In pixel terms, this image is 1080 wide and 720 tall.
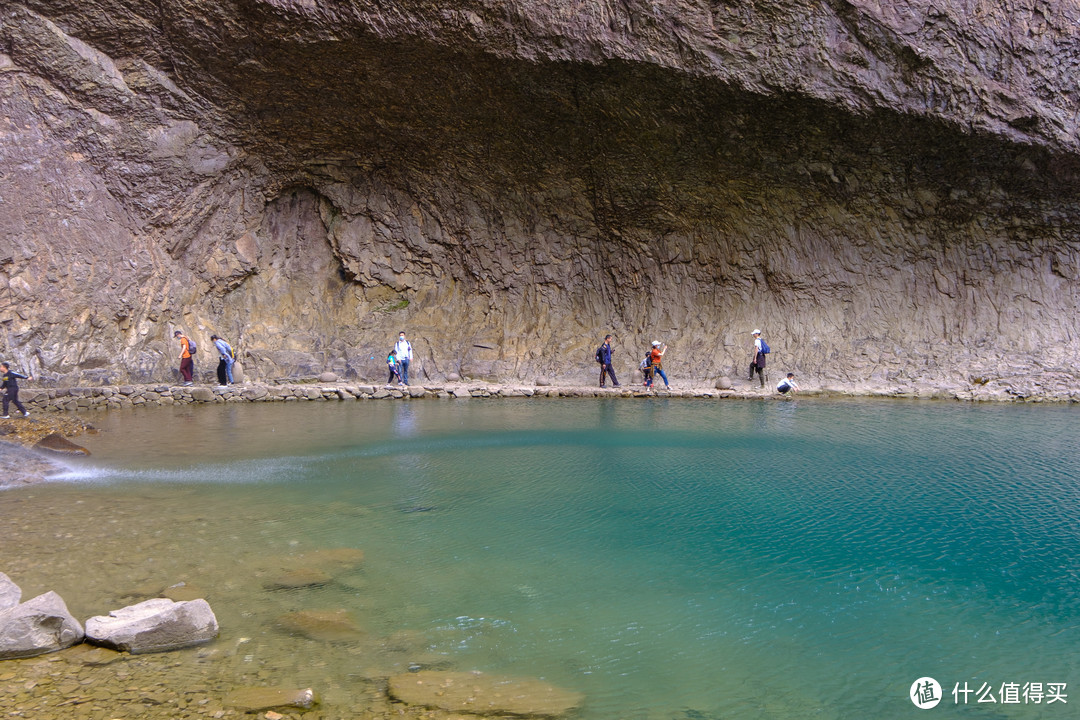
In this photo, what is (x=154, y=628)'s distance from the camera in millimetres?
4520

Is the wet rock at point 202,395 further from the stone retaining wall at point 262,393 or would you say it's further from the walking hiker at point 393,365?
the walking hiker at point 393,365

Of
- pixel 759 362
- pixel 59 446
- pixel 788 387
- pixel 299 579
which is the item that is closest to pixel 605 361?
pixel 759 362

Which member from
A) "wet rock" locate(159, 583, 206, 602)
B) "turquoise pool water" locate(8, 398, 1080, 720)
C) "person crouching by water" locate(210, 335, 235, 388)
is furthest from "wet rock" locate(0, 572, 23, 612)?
"person crouching by water" locate(210, 335, 235, 388)

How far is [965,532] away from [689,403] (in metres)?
11.5

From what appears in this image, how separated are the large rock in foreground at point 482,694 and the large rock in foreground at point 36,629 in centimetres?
208

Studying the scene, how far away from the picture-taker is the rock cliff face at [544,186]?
60.9 feet

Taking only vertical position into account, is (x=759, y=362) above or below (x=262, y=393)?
above

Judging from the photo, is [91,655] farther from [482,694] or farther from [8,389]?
[8,389]

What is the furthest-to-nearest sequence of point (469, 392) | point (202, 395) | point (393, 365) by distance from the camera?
point (393, 365) → point (469, 392) → point (202, 395)

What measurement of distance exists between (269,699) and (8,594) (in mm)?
2237

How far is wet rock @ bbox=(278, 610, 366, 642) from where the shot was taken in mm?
4805

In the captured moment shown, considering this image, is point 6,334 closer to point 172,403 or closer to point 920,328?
point 172,403

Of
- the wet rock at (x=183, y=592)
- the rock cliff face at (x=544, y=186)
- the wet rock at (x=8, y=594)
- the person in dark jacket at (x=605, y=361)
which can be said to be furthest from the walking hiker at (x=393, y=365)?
the wet rock at (x=8, y=594)

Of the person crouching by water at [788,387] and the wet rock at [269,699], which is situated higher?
the person crouching by water at [788,387]
